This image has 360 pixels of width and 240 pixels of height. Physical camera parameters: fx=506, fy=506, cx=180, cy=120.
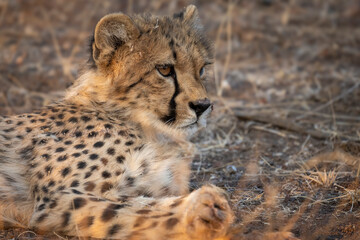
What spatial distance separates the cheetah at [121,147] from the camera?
7.48 ft

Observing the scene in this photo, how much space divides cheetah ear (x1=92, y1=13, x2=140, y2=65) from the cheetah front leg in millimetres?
890

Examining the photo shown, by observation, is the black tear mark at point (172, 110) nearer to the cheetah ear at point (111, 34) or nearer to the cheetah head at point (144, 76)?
the cheetah head at point (144, 76)

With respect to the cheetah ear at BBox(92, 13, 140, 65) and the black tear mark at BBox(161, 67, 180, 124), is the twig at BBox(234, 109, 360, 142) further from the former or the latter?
the cheetah ear at BBox(92, 13, 140, 65)

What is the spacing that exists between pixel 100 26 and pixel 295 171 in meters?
1.49

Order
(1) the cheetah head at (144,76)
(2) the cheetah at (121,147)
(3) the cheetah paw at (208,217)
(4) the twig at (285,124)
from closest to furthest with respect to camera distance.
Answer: (3) the cheetah paw at (208,217) → (2) the cheetah at (121,147) → (1) the cheetah head at (144,76) → (4) the twig at (285,124)

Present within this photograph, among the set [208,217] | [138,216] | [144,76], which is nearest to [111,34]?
[144,76]

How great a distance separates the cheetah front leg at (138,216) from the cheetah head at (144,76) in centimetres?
63

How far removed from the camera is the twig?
3.95 m

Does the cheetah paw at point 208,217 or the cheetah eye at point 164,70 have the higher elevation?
the cheetah eye at point 164,70

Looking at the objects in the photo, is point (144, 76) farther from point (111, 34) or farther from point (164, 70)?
point (111, 34)

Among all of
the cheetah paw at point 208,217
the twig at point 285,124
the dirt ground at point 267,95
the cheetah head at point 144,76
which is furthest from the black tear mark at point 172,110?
the twig at point 285,124

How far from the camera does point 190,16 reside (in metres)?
3.41

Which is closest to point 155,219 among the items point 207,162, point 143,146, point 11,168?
point 143,146

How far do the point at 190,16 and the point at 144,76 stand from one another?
72 centimetres
